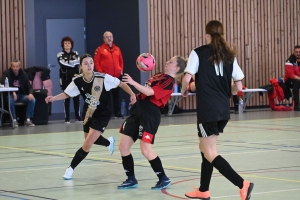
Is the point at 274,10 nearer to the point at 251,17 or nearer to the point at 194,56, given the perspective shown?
the point at 251,17

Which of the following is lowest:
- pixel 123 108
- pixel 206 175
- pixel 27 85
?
pixel 123 108

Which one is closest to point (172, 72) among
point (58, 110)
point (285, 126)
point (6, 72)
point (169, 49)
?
point (285, 126)

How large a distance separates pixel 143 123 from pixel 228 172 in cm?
136

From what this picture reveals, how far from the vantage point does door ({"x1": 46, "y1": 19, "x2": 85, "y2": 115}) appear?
20328 mm

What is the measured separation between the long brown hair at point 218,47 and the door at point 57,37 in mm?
15072

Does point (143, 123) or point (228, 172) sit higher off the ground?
point (143, 123)

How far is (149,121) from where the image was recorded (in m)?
6.47

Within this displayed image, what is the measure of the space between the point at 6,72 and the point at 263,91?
8.12 m

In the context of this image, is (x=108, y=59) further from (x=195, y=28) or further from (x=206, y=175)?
(x=206, y=175)

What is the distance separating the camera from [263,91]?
1980 cm

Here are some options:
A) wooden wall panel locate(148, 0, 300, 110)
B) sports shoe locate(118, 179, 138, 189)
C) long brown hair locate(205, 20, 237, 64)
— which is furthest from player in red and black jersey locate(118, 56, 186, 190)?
wooden wall panel locate(148, 0, 300, 110)

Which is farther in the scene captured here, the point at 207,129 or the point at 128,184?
the point at 128,184

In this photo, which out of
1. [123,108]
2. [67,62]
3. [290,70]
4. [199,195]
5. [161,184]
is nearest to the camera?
[199,195]

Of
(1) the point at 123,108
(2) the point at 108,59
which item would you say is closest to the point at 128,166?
(2) the point at 108,59
